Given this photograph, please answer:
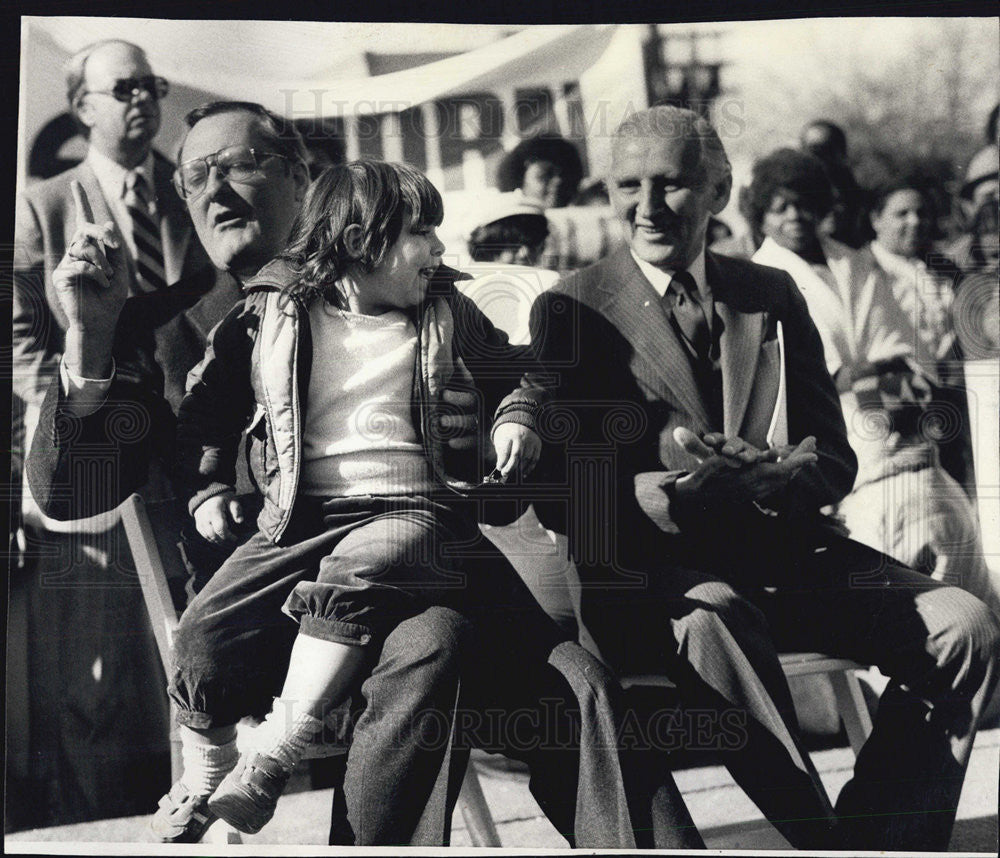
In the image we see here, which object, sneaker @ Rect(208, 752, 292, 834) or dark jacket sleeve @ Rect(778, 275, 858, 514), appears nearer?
sneaker @ Rect(208, 752, 292, 834)

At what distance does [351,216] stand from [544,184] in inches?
22.3

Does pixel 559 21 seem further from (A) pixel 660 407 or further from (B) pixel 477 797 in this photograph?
(B) pixel 477 797

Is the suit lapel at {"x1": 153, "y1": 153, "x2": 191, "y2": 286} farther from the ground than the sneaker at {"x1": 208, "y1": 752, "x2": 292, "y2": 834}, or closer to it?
farther from the ground

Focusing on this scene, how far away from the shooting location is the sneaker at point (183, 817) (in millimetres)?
3057

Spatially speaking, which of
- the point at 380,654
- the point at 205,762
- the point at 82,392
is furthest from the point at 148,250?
the point at 205,762

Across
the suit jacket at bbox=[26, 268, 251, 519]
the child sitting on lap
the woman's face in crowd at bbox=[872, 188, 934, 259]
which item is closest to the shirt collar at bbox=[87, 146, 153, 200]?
the suit jacket at bbox=[26, 268, 251, 519]

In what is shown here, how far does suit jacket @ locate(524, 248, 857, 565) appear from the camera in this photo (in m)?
3.11

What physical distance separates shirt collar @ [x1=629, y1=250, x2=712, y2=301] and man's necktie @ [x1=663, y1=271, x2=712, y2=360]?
0.01 m

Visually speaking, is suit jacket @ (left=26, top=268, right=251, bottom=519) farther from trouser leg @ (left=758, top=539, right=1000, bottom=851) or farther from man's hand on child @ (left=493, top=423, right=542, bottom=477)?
trouser leg @ (left=758, top=539, right=1000, bottom=851)

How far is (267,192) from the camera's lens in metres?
3.12

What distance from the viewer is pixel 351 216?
308 cm

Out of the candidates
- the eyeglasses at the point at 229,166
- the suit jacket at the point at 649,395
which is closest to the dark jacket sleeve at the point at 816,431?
the suit jacket at the point at 649,395

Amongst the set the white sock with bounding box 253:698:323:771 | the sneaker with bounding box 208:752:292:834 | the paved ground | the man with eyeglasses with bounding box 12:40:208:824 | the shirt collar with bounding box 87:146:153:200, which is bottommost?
the paved ground

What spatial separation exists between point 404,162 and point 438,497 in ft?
3.20
